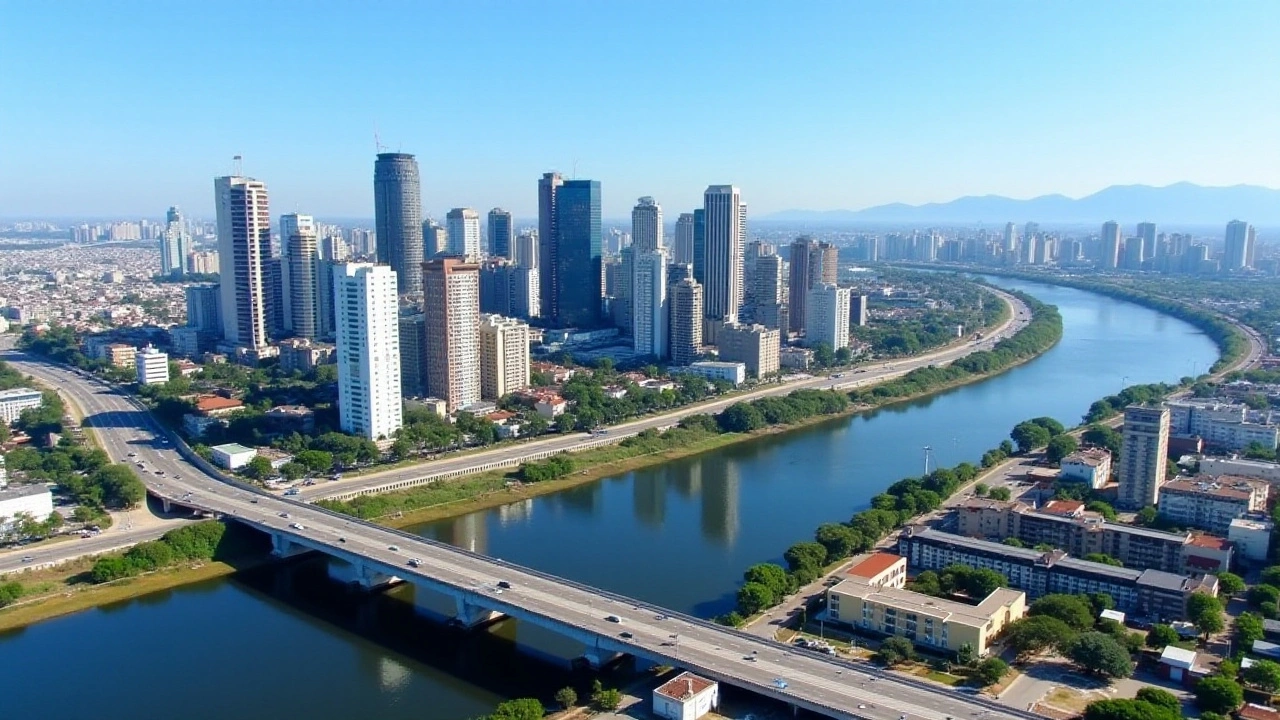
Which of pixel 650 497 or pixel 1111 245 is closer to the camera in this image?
pixel 650 497

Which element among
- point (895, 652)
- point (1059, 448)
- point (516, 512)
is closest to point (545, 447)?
point (516, 512)

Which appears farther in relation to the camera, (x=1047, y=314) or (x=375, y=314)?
(x=1047, y=314)

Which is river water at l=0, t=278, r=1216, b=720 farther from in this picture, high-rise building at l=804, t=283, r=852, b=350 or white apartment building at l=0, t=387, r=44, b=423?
white apartment building at l=0, t=387, r=44, b=423

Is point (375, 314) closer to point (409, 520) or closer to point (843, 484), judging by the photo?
point (409, 520)

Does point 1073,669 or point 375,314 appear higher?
point 375,314

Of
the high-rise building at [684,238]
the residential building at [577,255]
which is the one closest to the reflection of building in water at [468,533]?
the residential building at [577,255]

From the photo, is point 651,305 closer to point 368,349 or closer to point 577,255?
point 577,255

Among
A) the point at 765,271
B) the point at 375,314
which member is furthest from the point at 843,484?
the point at 765,271

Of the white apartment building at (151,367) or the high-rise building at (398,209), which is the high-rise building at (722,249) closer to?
the high-rise building at (398,209)
